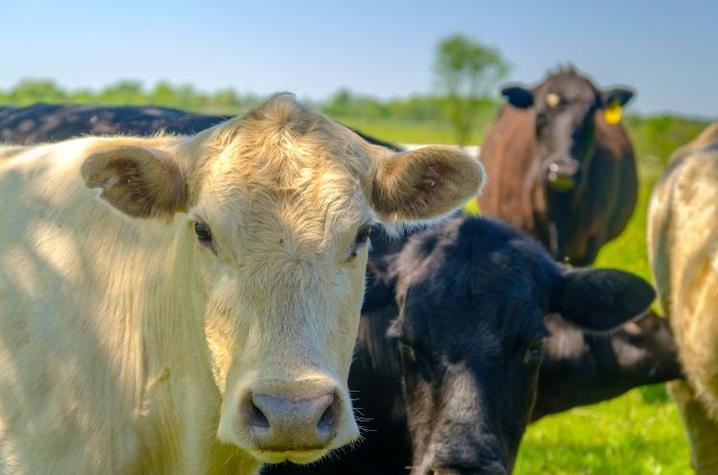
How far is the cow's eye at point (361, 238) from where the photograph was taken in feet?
11.9

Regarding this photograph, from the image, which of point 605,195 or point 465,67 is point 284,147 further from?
point 465,67

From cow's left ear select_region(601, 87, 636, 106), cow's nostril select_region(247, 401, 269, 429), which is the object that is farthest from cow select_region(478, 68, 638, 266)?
cow's nostril select_region(247, 401, 269, 429)

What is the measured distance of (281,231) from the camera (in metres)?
Result: 3.45

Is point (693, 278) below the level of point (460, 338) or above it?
below

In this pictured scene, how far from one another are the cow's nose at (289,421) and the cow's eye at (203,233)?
67cm

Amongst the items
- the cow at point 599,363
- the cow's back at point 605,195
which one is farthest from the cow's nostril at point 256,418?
the cow's back at point 605,195

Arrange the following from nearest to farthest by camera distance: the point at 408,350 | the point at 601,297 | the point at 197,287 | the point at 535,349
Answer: the point at 197,287
the point at 535,349
the point at 408,350
the point at 601,297

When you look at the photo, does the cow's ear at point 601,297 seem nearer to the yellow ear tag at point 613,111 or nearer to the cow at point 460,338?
the cow at point 460,338

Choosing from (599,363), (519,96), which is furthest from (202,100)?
(599,363)

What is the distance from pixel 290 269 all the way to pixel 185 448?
110 centimetres

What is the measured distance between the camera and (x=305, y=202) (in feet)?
11.6

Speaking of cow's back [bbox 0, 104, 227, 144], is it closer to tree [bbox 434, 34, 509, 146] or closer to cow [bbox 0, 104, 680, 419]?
cow [bbox 0, 104, 680, 419]

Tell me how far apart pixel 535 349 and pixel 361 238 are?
1.71 meters

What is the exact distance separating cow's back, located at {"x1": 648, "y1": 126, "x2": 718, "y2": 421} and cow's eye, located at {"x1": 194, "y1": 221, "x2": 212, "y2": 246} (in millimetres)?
3838
